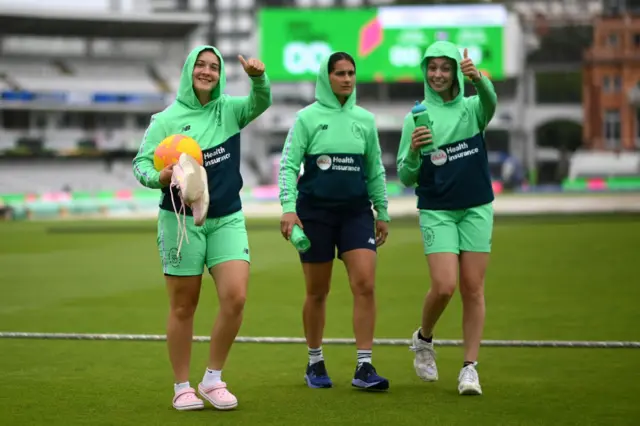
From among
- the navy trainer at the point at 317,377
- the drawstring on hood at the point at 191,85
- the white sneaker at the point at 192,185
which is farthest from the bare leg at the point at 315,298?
the drawstring on hood at the point at 191,85

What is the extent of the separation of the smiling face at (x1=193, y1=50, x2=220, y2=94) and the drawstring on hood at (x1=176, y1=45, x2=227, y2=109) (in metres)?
0.03

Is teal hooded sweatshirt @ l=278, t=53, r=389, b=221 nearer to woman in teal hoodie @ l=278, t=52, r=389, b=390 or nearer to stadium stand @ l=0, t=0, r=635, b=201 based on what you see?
woman in teal hoodie @ l=278, t=52, r=389, b=390

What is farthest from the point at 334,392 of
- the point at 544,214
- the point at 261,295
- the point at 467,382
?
the point at 544,214

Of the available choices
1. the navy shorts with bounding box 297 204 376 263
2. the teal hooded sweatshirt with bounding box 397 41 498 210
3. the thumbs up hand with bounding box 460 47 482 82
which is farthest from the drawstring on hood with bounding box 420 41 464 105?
the navy shorts with bounding box 297 204 376 263

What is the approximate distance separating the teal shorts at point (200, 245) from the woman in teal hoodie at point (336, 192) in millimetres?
670

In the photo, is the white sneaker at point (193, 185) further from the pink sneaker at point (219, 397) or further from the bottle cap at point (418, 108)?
the bottle cap at point (418, 108)

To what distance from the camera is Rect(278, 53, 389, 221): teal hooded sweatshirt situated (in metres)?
7.82

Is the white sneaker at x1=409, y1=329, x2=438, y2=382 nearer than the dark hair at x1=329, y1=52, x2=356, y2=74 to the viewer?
No

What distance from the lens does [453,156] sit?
793 cm

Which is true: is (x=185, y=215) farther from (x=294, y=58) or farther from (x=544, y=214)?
(x=294, y=58)

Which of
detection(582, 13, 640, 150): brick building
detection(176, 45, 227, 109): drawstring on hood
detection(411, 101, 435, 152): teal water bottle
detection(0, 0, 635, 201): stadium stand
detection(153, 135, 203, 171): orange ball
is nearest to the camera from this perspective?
detection(153, 135, 203, 171): orange ball

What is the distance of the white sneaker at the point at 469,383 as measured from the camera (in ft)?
24.3

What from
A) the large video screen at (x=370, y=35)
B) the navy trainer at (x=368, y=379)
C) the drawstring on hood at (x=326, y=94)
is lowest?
the navy trainer at (x=368, y=379)

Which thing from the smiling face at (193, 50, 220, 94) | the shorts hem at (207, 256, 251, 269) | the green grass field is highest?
the smiling face at (193, 50, 220, 94)
